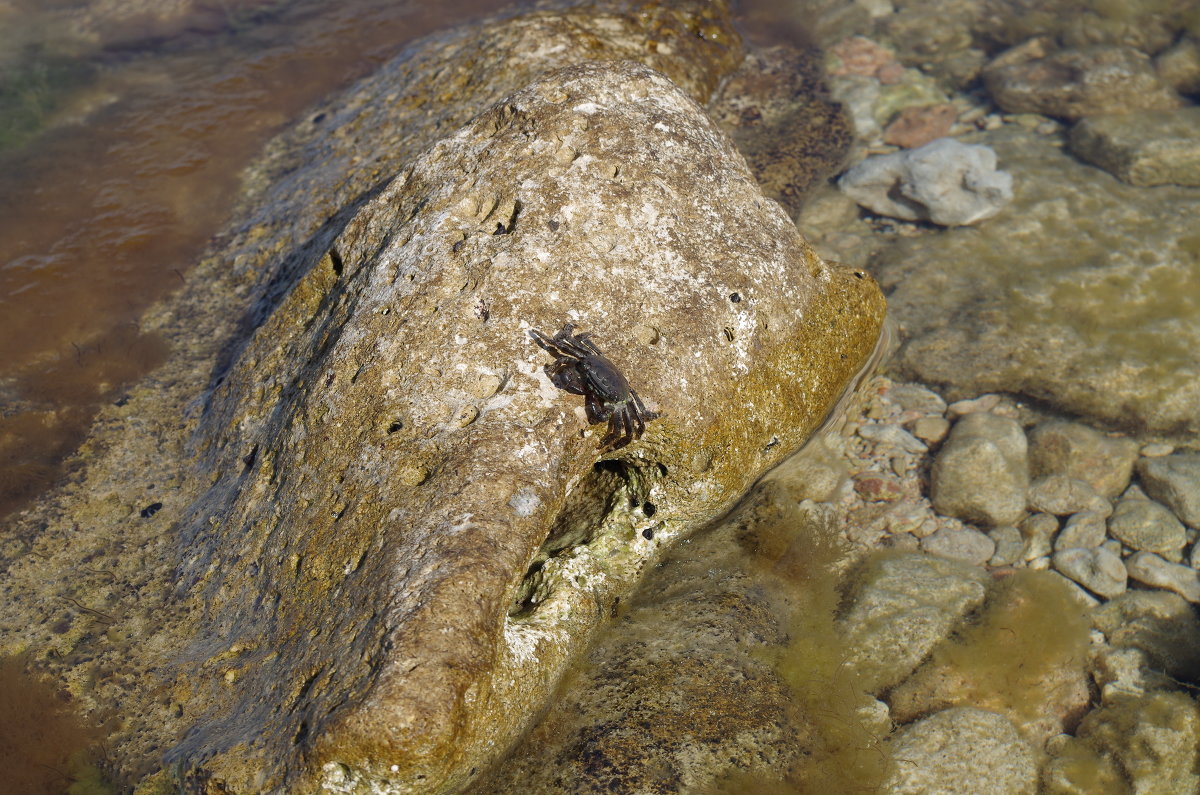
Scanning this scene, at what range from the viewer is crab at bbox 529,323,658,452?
10.5ft

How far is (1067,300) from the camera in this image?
6039 millimetres

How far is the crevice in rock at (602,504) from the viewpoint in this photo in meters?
3.72

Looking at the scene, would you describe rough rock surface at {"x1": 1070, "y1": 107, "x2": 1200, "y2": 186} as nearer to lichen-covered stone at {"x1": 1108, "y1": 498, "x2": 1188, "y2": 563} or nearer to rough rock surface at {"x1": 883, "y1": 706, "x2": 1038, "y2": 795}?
lichen-covered stone at {"x1": 1108, "y1": 498, "x2": 1188, "y2": 563}

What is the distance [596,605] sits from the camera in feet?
11.8

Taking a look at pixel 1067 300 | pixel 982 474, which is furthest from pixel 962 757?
pixel 1067 300

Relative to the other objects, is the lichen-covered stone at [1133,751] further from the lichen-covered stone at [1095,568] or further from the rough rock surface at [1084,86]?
the rough rock surface at [1084,86]

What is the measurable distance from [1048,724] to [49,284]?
6.62 m

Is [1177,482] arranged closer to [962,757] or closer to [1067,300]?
[1067,300]

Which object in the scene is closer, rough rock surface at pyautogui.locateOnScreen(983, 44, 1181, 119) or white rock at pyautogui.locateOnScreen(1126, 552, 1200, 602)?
white rock at pyautogui.locateOnScreen(1126, 552, 1200, 602)

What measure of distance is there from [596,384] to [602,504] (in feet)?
3.01

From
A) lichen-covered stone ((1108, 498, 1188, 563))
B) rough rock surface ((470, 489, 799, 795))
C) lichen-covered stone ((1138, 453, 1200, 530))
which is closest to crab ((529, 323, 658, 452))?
rough rock surface ((470, 489, 799, 795))

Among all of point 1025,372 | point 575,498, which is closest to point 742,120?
point 1025,372

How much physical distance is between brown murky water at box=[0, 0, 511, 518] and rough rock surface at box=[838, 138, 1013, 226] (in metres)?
4.54

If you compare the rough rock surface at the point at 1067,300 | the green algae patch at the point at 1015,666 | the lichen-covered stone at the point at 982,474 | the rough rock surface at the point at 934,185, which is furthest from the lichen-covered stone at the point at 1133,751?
the rough rock surface at the point at 934,185
